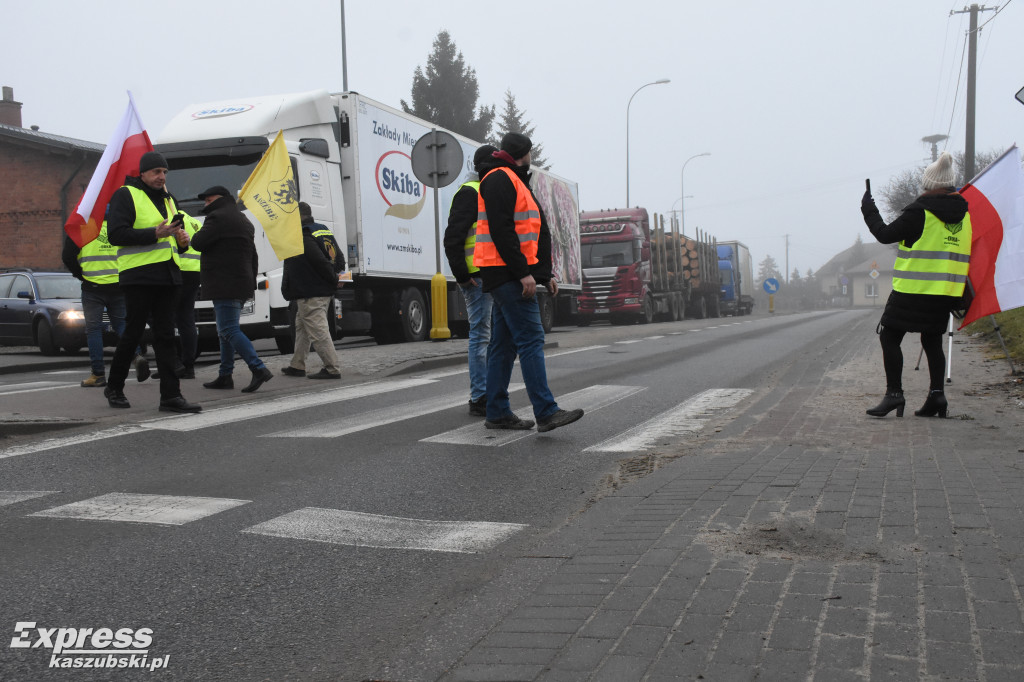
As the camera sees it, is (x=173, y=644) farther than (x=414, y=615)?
No

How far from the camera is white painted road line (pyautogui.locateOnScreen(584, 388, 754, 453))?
6082mm

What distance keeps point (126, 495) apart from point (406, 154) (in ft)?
39.4

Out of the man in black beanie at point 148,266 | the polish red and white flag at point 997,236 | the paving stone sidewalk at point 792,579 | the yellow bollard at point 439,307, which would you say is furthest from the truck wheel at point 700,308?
the paving stone sidewalk at point 792,579

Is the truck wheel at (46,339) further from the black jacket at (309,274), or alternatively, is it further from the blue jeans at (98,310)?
the black jacket at (309,274)

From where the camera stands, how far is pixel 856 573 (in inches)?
122

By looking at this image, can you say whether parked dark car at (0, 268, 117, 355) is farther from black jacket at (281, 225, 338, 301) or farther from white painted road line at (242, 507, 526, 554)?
white painted road line at (242, 507, 526, 554)

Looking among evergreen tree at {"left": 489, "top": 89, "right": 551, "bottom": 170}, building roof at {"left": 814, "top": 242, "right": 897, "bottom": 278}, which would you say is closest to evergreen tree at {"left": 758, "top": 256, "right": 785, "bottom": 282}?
building roof at {"left": 814, "top": 242, "right": 897, "bottom": 278}

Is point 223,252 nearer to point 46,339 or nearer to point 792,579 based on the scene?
point 792,579

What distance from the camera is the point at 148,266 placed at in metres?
7.16

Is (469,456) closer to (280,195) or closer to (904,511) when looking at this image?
(904,511)

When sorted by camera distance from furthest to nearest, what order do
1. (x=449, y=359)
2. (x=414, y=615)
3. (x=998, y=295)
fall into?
(x=449, y=359) → (x=998, y=295) → (x=414, y=615)

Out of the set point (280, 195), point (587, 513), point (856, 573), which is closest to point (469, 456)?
point (587, 513)

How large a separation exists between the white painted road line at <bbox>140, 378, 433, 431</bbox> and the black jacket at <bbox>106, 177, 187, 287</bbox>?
101 centimetres

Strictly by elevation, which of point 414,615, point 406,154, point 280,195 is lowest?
point 414,615
